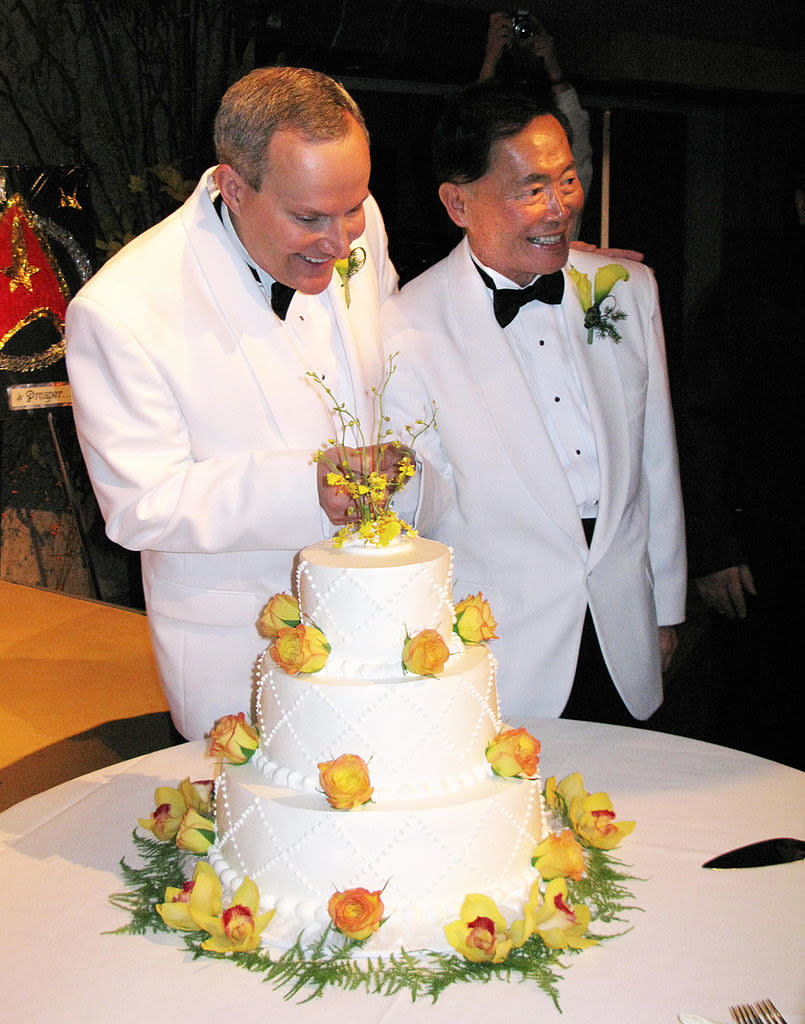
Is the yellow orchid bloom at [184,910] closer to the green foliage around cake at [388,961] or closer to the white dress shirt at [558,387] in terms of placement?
the green foliage around cake at [388,961]

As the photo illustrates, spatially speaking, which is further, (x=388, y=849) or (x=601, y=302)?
(x=601, y=302)

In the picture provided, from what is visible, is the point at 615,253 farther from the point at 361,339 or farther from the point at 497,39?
the point at 497,39

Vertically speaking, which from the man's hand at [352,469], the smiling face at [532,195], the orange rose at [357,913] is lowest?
the orange rose at [357,913]

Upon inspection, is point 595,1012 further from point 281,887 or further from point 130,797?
point 130,797

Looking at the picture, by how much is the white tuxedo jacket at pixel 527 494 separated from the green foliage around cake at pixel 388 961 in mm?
879

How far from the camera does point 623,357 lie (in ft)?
8.95

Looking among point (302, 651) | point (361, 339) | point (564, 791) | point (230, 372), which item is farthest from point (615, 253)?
point (302, 651)

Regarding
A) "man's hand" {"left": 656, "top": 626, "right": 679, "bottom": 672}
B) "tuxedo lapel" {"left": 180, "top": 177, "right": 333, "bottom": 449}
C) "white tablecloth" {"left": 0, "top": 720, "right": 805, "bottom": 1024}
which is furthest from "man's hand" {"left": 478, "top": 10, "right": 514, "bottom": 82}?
"white tablecloth" {"left": 0, "top": 720, "right": 805, "bottom": 1024}

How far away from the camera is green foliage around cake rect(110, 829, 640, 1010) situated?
155cm

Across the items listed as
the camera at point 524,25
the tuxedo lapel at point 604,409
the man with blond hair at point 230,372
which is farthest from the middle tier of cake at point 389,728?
the camera at point 524,25

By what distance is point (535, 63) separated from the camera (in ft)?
11.2

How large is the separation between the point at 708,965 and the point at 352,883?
1.64 feet

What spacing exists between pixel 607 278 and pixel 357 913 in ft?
5.50

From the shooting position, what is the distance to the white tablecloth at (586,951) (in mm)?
1482
